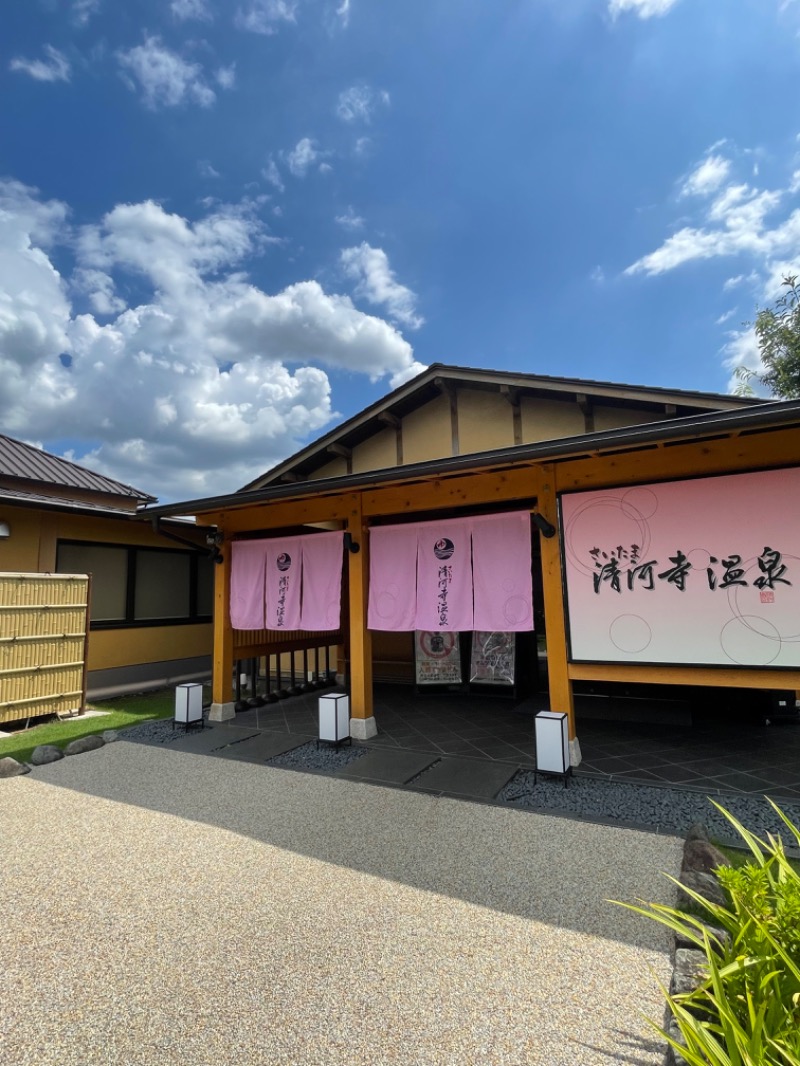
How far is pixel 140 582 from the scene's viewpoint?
1138 cm

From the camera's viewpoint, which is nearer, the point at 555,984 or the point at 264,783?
the point at 555,984

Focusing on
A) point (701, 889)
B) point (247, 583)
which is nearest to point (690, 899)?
point (701, 889)

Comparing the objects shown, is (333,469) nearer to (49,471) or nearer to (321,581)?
(321,581)

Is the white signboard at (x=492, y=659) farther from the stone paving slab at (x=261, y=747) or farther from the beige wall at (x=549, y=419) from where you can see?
the stone paving slab at (x=261, y=747)

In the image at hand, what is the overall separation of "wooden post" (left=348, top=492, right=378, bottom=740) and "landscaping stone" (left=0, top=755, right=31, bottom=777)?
3824 millimetres

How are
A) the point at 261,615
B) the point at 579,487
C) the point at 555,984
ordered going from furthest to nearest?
the point at 261,615, the point at 579,487, the point at 555,984

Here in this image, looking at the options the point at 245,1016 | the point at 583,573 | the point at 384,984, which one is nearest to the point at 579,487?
the point at 583,573

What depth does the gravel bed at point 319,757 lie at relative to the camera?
6.04m

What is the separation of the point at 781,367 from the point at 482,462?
13.6 m

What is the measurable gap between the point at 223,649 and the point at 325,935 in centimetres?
582

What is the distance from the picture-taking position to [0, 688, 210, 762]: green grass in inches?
275

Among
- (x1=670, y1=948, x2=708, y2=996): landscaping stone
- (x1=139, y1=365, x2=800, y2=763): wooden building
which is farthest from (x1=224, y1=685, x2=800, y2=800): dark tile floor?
(x1=670, y1=948, x2=708, y2=996): landscaping stone

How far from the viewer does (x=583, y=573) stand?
552 cm

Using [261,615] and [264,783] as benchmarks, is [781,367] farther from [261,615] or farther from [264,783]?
[264,783]
